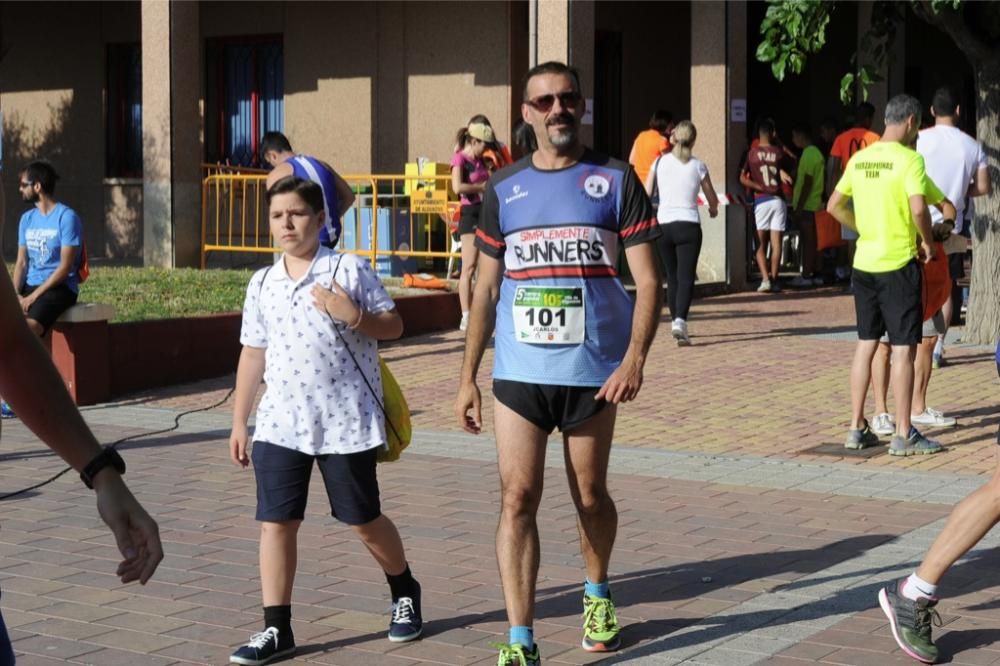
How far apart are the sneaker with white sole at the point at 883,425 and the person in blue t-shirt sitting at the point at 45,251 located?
5528mm

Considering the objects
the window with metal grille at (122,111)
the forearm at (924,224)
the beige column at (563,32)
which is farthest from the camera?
the window with metal grille at (122,111)

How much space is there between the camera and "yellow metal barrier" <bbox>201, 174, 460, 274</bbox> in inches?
670

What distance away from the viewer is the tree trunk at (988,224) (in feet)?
43.5

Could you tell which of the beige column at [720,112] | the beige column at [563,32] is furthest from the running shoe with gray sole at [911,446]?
the beige column at [720,112]

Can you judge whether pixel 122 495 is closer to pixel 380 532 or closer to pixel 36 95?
pixel 380 532

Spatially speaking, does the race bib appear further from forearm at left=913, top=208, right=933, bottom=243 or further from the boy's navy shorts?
forearm at left=913, top=208, right=933, bottom=243

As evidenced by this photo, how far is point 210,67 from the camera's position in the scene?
22.4 meters

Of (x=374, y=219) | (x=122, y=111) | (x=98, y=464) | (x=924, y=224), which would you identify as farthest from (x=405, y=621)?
(x=122, y=111)

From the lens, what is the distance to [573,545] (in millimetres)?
7293

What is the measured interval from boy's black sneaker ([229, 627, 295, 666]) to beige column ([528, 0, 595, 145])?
11.2 m

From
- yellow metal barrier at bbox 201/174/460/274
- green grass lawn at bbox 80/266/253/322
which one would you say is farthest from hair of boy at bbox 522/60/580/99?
yellow metal barrier at bbox 201/174/460/274

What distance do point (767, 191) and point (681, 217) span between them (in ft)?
15.5

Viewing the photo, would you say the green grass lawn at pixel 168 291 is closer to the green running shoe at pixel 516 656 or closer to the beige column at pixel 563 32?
the beige column at pixel 563 32

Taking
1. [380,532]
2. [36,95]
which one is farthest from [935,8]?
[36,95]
